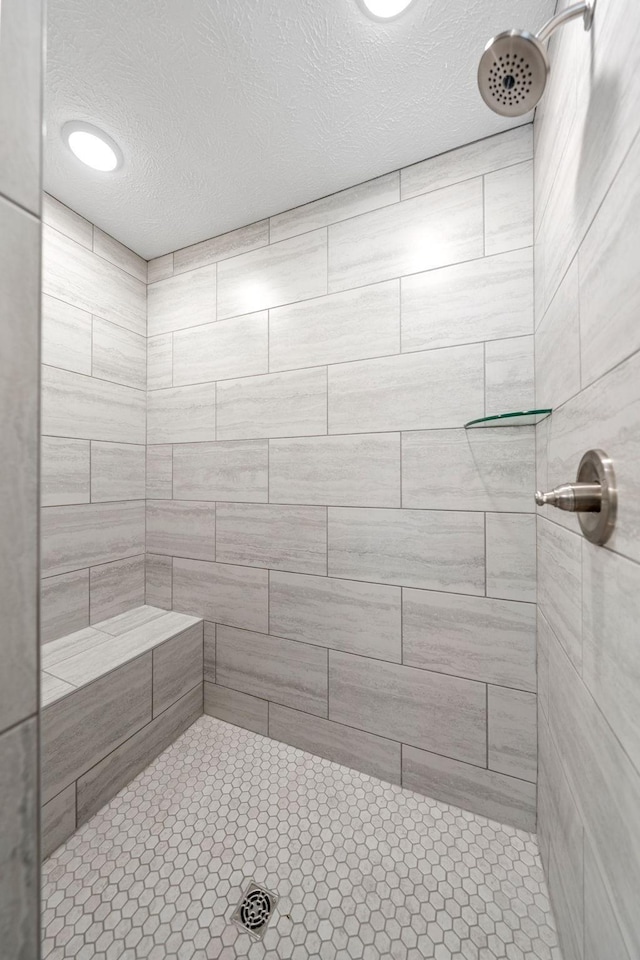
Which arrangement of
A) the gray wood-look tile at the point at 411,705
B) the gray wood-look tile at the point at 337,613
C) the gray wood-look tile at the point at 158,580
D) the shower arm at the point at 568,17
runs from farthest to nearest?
the gray wood-look tile at the point at 158,580 < the gray wood-look tile at the point at 337,613 < the gray wood-look tile at the point at 411,705 < the shower arm at the point at 568,17

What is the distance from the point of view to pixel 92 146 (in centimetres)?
125

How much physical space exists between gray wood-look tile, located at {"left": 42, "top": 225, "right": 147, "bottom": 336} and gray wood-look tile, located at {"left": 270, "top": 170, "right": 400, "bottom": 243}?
744 mm

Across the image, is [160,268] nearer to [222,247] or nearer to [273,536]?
[222,247]

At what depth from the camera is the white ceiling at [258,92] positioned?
2.99 feet

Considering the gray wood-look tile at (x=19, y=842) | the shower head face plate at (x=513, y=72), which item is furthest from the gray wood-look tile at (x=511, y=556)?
the gray wood-look tile at (x=19, y=842)

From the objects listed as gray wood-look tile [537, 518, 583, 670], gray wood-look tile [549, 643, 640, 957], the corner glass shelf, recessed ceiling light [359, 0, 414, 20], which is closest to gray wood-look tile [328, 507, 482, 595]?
gray wood-look tile [537, 518, 583, 670]

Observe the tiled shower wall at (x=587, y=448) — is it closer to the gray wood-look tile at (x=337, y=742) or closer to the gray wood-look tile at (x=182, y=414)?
the gray wood-look tile at (x=337, y=742)

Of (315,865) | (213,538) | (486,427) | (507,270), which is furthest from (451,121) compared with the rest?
(315,865)

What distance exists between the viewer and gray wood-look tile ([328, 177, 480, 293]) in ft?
4.00

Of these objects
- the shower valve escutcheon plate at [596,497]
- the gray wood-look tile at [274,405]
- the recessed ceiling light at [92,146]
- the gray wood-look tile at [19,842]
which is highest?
the recessed ceiling light at [92,146]

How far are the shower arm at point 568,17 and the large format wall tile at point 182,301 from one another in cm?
134

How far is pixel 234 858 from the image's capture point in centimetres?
108

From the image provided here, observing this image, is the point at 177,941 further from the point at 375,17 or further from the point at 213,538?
the point at 375,17

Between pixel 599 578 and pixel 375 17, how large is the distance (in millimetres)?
1331
